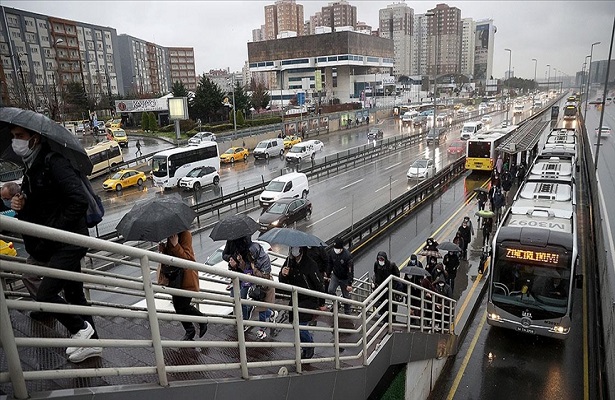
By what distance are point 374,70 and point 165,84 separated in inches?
3008

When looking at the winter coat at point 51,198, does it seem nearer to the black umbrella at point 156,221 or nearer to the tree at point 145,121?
the black umbrella at point 156,221

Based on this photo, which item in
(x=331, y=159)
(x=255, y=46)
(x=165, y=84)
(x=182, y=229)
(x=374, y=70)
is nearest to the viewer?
(x=182, y=229)

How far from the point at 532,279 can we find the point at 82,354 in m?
10.1

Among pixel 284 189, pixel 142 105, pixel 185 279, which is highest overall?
pixel 142 105

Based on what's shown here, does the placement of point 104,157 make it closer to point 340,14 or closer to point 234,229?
point 234,229

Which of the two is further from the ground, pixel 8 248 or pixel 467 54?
pixel 467 54

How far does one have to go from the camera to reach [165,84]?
152 metres

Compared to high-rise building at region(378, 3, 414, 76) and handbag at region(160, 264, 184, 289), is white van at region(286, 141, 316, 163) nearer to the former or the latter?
handbag at region(160, 264, 184, 289)

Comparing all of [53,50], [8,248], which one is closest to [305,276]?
[8,248]

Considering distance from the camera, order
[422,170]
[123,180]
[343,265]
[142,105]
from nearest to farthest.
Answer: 1. [343,265]
2. [123,180]
3. [422,170]
4. [142,105]

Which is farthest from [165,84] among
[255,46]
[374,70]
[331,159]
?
[331,159]

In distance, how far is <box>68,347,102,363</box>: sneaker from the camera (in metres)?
3.18

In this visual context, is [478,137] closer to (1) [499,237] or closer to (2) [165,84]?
(1) [499,237]

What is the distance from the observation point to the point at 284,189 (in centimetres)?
2456
